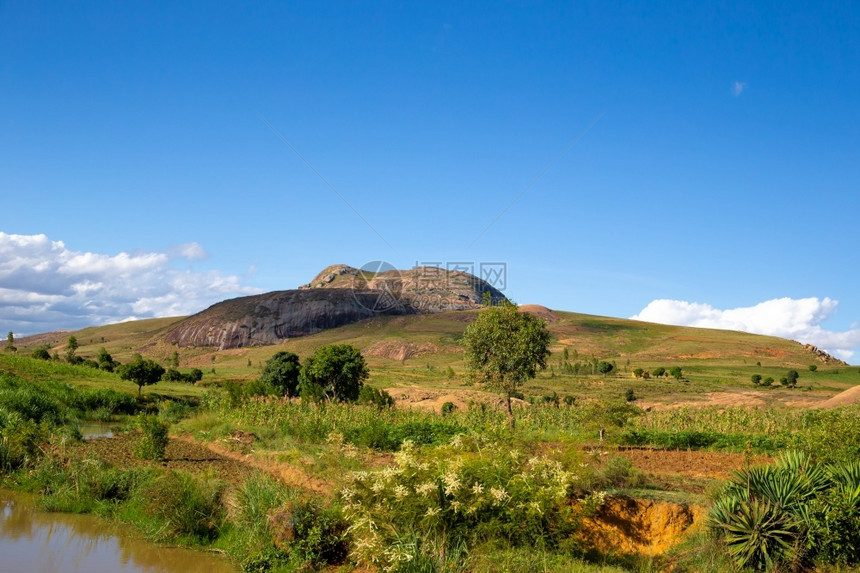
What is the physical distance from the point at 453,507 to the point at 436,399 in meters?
35.1

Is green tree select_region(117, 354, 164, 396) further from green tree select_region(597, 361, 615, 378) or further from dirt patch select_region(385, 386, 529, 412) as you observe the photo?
green tree select_region(597, 361, 615, 378)

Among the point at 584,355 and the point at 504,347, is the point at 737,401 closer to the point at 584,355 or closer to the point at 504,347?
the point at 504,347

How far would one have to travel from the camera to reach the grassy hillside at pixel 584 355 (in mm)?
59531

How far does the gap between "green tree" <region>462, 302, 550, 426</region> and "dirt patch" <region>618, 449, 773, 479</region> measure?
572 centimetres

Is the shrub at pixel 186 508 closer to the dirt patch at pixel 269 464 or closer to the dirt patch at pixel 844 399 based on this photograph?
the dirt patch at pixel 269 464

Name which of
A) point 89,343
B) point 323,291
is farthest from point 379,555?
point 89,343

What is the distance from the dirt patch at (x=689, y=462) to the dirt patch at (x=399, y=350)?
79204mm

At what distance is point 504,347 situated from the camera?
87.7 ft

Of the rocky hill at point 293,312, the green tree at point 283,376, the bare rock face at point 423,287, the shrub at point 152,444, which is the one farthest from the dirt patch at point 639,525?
the bare rock face at point 423,287

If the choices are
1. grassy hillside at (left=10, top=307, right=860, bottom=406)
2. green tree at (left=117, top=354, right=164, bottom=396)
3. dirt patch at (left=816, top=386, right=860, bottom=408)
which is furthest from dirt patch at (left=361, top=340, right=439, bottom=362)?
dirt patch at (left=816, top=386, right=860, bottom=408)

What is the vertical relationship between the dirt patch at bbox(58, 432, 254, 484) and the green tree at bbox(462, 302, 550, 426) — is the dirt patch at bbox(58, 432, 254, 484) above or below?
below

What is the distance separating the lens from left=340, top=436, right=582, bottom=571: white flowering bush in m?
10.0

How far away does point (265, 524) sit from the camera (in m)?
12.5

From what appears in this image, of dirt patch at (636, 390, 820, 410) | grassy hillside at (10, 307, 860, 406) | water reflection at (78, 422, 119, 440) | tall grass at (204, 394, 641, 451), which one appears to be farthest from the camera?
grassy hillside at (10, 307, 860, 406)
